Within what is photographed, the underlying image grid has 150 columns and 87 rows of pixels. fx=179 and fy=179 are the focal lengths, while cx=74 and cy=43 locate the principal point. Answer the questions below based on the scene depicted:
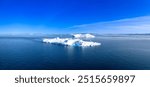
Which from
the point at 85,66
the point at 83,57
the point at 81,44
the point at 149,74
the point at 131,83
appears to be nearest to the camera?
the point at 131,83

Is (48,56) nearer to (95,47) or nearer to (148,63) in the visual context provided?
(95,47)

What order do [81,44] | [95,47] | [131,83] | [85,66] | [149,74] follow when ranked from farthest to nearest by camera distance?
[81,44]
[95,47]
[85,66]
[149,74]
[131,83]

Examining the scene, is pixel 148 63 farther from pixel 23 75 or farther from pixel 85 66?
pixel 23 75

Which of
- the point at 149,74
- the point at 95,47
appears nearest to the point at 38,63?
the point at 95,47

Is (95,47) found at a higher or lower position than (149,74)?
higher

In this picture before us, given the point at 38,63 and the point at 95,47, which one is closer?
the point at 38,63

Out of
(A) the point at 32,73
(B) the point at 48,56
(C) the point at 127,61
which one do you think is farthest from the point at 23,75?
(C) the point at 127,61
